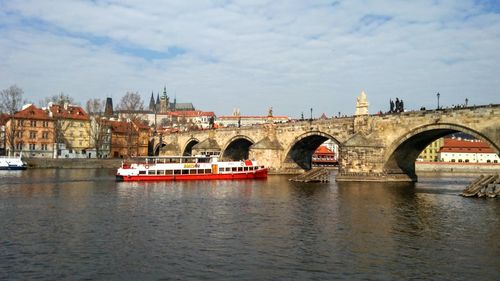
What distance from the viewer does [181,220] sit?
23.9 meters

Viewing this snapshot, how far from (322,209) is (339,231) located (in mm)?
7165

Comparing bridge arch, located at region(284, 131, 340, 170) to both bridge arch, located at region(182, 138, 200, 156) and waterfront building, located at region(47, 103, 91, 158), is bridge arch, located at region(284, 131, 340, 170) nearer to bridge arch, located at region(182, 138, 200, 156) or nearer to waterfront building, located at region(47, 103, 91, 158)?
bridge arch, located at region(182, 138, 200, 156)

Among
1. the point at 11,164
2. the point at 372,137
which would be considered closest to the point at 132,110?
the point at 11,164

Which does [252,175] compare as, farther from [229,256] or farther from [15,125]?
[15,125]

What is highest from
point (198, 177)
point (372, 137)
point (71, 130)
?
point (71, 130)

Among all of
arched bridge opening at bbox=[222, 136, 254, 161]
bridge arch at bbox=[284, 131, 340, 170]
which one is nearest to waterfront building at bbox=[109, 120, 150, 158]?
arched bridge opening at bbox=[222, 136, 254, 161]

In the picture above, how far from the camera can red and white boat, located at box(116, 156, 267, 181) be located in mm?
51750

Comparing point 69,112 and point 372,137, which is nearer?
point 372,137

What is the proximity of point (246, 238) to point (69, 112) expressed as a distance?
8263 centimetres

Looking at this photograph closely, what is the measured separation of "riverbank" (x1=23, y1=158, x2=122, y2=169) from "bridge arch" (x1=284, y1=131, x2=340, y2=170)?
35.4 m

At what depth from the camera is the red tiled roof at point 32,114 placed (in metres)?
82.5

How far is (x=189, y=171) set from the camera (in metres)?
54.4

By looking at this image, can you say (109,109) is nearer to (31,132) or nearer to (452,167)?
(31,132)

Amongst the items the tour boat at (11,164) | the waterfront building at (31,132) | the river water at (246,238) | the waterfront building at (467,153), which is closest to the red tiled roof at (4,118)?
the waterfront building at (31,132)
